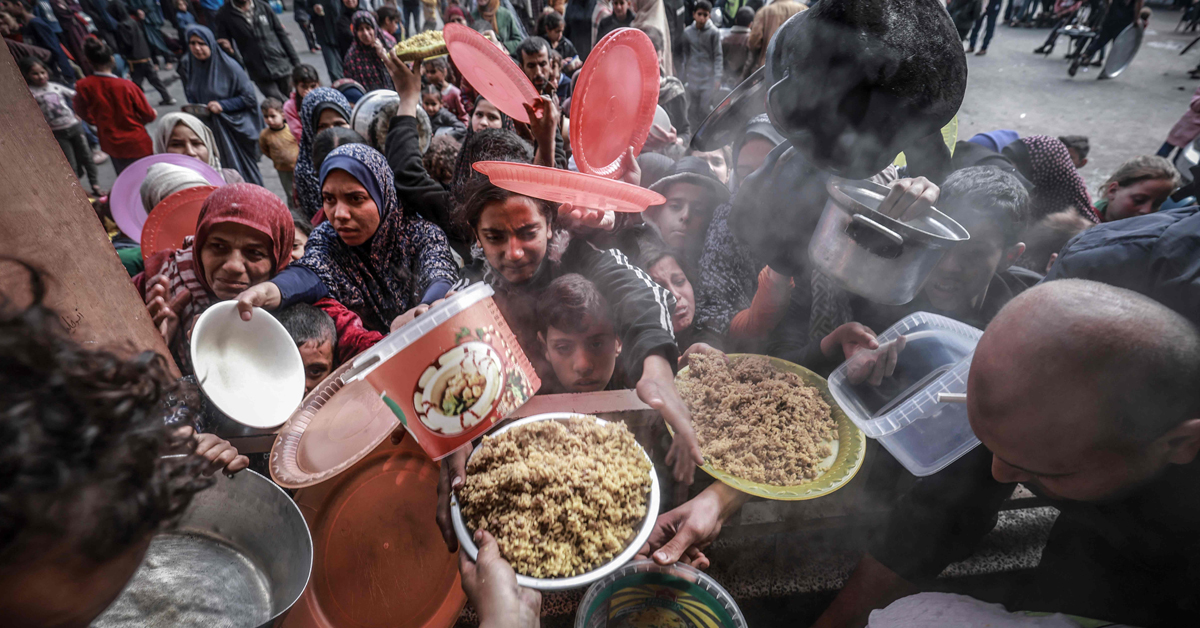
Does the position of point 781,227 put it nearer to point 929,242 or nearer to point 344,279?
point 929,242

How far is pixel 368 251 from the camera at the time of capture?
254 centimetres

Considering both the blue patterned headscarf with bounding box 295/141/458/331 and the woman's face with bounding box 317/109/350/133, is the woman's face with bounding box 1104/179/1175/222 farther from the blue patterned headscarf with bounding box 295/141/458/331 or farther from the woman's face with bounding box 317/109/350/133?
the woman's face with bounding box 317/109/350/133

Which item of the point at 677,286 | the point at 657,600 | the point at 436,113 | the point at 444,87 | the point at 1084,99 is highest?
the point at 444,87

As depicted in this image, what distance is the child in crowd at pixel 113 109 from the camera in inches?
185

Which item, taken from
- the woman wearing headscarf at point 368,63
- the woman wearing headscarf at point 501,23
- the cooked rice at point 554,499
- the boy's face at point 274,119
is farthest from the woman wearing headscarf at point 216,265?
the woman wearing headscarf at point 501,23

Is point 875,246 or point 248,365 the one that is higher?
point 875,246

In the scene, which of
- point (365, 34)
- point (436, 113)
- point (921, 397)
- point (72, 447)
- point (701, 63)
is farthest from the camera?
point (701, 63)

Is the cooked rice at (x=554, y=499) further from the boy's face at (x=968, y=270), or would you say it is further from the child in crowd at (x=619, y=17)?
the child in crowd at (x=619, y=17)

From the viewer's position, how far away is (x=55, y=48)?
7.64 metres

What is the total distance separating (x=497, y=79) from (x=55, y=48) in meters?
11.1

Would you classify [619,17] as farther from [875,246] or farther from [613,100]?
[875,246]

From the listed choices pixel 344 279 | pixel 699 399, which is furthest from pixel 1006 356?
pixel 344 279

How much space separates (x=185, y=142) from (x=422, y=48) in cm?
216

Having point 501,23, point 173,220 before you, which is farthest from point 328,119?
point 501,23
